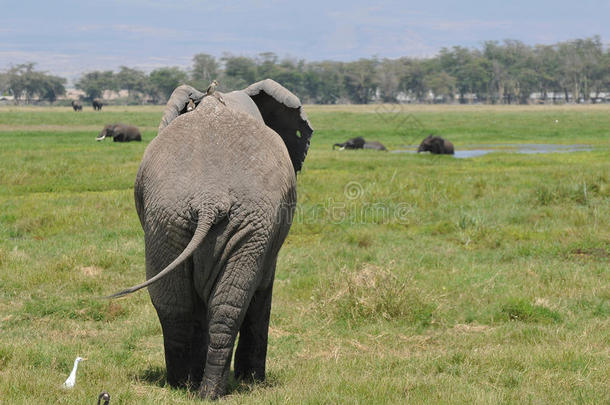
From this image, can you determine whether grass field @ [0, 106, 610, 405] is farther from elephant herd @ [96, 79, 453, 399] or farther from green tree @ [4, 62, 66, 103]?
green tree @ [4, 62, 66, 103]

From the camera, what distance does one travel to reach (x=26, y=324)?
699 cm

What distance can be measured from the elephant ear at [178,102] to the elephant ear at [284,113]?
0.44 m

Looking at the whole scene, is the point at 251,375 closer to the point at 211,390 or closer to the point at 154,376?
the point at 154,376

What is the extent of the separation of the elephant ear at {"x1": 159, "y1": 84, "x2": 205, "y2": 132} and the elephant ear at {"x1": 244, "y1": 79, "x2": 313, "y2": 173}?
1.44ft

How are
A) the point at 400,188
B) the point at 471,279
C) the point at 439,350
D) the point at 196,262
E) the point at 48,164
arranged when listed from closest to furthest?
the point at 196,262
the point at 439,350
the point at 471,279
the point at 400,188
the point at 48,164

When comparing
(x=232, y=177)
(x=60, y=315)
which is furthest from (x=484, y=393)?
(x=60, y=315)

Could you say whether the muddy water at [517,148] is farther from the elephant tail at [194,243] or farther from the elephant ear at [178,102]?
the elephant tail at [194,243]

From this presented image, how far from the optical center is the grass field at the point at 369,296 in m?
4.93

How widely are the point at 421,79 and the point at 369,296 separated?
344 ft

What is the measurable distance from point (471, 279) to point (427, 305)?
54.3 inches

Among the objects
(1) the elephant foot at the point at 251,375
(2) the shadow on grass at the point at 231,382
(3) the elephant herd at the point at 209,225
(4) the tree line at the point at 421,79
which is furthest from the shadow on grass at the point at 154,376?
(4) the tree line at the point at 421,79

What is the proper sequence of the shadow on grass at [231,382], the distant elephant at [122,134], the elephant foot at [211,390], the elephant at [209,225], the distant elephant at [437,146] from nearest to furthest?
the elephant at [209,225]
the elephant foot at [211,390]
the shadow on grass at [231,382]
the distant elephant at [437,146]
the distant elephant at [122,134]

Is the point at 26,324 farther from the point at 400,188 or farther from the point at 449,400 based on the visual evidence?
the point at 400,188

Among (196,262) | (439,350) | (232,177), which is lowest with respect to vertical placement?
(439,350)
